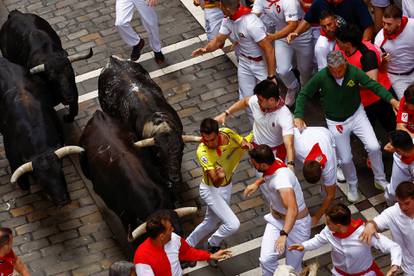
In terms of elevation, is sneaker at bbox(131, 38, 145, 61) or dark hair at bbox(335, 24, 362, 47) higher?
dark hair at bbox(335, 24, 362, 47)

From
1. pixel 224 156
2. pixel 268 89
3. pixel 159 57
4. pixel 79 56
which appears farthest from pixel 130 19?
pixel 224 156

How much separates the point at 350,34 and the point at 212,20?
3.91 meters

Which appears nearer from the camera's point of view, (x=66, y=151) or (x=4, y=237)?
(x=4, y=237)

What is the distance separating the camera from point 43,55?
1612 cm

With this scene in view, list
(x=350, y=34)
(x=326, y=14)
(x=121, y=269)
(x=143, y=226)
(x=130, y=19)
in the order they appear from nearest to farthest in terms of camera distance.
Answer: (x=121, y=269) < (x=143, y=226) < (x=350, y=34) < (x=326, y=14) < (x=130, y=19)

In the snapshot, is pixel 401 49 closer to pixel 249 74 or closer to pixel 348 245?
pixel 249 74

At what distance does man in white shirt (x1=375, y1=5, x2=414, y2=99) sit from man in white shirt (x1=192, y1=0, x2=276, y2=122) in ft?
5.35

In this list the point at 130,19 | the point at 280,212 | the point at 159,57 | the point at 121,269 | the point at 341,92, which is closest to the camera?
the point at 121,269

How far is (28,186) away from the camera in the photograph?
14.6 metres

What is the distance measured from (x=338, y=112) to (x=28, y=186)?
506 cm

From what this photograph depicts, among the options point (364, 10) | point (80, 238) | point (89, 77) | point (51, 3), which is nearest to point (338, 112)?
point (364, 10)

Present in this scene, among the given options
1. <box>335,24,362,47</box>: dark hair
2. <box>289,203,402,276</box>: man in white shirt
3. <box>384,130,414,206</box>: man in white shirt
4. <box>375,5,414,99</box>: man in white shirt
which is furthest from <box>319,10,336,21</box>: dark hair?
<box>289,203,402,276</box>: man in white shirt

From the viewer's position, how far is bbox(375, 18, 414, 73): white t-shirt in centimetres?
1305

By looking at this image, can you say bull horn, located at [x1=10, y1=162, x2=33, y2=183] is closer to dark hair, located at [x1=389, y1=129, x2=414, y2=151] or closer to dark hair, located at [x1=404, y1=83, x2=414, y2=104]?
dark hair, located at [x1=389, y1=129, x2=414, y2=151]
